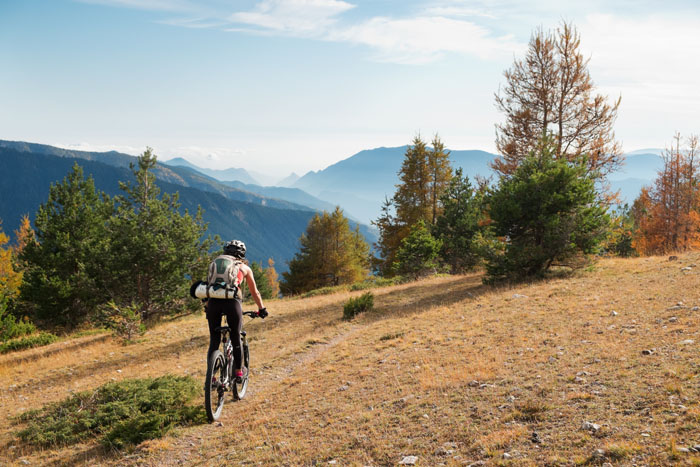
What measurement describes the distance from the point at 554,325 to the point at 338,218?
37730 millimetres

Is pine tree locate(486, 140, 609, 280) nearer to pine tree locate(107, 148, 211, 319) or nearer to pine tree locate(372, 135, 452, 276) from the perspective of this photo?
pine tree locate(107, 148, 211, 319)

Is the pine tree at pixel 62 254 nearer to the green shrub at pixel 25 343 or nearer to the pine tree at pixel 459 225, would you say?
the green shrub at pixel 25 343

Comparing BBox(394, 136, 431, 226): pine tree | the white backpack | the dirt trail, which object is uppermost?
BBox(394, 136, 431, 226): pine tree

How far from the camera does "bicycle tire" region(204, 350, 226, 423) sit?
6.24m

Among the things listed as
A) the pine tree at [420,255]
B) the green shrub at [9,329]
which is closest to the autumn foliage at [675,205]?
the pine tree at [420,255]

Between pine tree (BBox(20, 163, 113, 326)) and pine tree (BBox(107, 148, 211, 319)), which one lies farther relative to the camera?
pine tree (BBox(20, 163, 113, 326))

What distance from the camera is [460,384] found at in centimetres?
629

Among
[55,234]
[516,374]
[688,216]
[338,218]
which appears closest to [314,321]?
[516,374]

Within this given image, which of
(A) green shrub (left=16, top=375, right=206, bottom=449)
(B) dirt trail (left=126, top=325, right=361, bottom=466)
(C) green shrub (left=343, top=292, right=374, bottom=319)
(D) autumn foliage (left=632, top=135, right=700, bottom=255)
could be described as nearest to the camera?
(B) dirt trail (left=126, top=325, right=361, bottom=466)

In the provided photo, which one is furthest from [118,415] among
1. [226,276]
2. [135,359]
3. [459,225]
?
[459,225]

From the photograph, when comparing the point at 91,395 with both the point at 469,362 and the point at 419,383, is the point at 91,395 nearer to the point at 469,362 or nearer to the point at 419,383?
the point at 419,383

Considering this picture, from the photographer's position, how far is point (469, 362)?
24.2 feet

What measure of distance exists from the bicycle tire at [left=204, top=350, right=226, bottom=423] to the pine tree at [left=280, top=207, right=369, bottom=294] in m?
36.8

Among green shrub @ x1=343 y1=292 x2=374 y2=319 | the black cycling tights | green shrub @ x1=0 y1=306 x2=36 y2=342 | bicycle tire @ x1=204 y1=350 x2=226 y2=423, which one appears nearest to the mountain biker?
the black cycling tights
